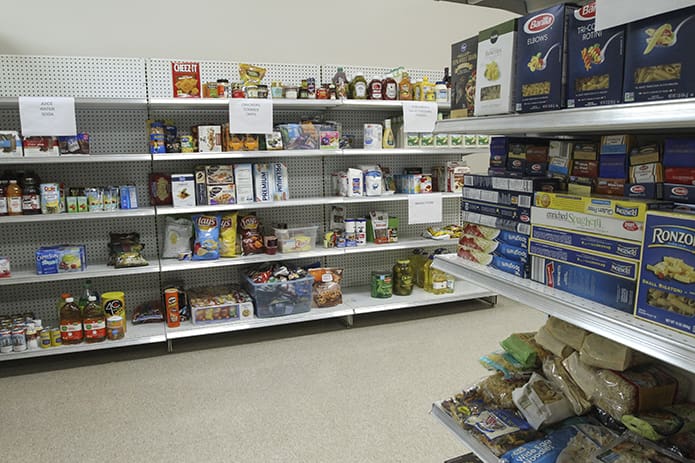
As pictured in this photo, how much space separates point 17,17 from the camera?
3.96 m

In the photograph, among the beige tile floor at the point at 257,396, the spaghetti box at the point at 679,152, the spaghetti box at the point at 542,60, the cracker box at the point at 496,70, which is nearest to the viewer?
the spaghetti box at the point at 679,152

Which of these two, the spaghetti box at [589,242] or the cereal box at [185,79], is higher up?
the cereal box at [185,79]

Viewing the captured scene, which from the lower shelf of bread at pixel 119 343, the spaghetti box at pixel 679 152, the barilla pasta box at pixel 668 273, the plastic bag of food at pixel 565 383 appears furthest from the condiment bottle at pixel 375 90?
the barilla pasta box at pixel 668 273

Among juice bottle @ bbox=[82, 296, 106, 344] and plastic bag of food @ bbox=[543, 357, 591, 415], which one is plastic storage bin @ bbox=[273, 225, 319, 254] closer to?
juice bottle @ bbox=[82, 296, 106, 344]

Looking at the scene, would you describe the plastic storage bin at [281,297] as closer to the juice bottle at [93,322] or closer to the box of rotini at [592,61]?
the juice bottle at [93,322]

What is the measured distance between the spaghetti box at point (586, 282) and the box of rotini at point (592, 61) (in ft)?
1.32

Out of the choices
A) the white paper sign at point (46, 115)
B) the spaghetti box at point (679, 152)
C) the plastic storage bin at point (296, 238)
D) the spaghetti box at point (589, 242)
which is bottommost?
the plastic storage bin at point (296, 238)

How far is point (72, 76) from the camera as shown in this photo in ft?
12.3

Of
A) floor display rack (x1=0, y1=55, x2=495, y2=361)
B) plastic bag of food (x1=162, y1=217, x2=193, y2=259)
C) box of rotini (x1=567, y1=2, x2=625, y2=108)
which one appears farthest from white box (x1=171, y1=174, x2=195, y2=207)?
box of rotini (x1=567, y1=2, x2=625, y2=108)

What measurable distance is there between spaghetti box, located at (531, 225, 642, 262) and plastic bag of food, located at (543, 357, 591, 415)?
474 mm

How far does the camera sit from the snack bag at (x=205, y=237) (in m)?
3.88

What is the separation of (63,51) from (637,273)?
4453 mm

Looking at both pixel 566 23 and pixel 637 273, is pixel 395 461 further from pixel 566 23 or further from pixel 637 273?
pixel 566 23

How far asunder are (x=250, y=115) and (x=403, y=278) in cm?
192
